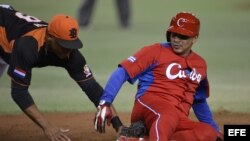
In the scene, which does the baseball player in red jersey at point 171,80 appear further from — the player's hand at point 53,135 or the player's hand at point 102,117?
the player's hand at point 53,135

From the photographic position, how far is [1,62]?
22.2 feet

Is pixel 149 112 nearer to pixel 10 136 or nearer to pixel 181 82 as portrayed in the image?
pixel 181 82

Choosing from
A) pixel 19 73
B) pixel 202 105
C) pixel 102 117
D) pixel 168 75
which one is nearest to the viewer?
pixel 102 117

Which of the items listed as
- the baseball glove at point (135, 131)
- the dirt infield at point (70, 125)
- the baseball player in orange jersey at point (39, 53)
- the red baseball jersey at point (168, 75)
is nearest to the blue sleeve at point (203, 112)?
the red baseball jersey at point (168, 75)

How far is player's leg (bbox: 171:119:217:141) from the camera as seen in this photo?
5.70m

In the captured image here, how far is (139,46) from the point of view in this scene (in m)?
11.8

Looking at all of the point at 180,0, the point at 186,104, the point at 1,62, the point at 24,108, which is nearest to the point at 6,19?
the point at 1,62

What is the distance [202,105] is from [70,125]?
1.77 metres

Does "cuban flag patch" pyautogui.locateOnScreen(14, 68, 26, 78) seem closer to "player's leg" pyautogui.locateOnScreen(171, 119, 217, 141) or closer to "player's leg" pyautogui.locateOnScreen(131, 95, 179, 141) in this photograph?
"player's leg" pyautogui.locateOnScreen(131, 95, 179, 141)

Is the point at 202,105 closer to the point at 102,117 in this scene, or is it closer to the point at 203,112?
the point at 203,112

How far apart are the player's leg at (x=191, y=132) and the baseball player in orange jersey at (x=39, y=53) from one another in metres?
0.56

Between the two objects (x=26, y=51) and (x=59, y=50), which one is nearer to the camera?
(x=26, y=51)

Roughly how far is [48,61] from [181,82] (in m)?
1.20

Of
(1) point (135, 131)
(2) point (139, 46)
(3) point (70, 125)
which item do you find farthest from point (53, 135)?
(2) point (139, 46)
